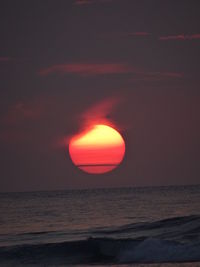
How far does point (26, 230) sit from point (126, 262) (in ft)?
48.7

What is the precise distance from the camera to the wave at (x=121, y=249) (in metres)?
27.4

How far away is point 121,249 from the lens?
29.4m

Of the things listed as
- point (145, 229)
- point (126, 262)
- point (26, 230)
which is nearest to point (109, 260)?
point (126, 262)

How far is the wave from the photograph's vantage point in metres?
27.4

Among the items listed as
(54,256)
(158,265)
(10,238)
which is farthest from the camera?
(10,238)

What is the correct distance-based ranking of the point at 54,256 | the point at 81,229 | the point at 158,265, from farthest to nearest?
the point at 81,229 → the point at 54,256 → the point at 158,265

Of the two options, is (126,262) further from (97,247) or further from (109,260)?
(97,247)

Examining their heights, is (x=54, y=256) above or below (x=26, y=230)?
below

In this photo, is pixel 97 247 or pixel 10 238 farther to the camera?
pixel 10 238

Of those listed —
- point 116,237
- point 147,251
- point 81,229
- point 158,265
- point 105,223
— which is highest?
point 105,223

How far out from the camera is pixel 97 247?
3023 cm

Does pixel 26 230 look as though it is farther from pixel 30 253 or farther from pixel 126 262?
pixel 126 262

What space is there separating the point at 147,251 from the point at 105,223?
15963 millimetres

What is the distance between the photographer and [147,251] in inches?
1112
